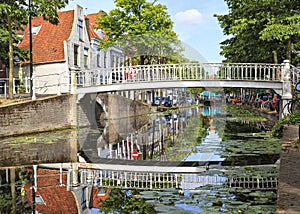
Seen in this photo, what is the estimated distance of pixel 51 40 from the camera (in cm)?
2909

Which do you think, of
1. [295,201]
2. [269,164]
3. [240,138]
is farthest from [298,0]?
[295,201]

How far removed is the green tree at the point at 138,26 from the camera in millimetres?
26438

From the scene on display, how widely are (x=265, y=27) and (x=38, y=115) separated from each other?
459 inches

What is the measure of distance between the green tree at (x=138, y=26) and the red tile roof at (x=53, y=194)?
19.3 meters

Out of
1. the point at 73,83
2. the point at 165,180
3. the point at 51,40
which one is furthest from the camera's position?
the point at 51,40

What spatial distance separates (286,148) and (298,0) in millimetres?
12941

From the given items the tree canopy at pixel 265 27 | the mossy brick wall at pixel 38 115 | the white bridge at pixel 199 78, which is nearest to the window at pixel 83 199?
the mossy brick wall at pixel 38 115

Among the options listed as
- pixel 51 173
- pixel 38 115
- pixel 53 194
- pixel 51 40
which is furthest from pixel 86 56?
pixel 53 194

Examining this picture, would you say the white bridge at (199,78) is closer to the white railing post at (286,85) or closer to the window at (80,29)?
the white railing post at (286,85)

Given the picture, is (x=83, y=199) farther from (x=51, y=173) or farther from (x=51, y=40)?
(x=51, y=40)

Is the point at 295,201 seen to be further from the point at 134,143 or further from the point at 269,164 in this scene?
the point at 134,143

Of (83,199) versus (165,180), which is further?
(165,180)

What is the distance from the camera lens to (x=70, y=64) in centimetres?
2834

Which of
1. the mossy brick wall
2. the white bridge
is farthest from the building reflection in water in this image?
the white bridge
